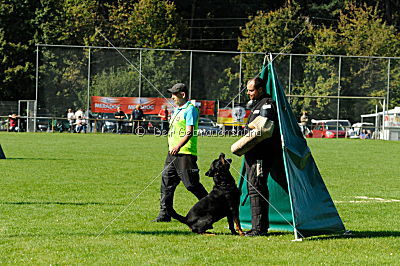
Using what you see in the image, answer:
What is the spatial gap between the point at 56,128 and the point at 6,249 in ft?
117

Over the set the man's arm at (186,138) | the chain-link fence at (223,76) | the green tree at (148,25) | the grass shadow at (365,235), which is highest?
the green tree at (148,25)

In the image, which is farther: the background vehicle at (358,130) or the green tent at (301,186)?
the background vehicle at (358,130)

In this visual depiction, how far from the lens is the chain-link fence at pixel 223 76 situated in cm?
4362

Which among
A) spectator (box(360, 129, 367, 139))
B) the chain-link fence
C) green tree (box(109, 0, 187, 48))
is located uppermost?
green tree (box(109, 0, 187, 48))

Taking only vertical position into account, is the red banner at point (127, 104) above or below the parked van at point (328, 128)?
above

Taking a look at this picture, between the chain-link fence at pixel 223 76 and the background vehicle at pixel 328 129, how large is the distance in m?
0.42

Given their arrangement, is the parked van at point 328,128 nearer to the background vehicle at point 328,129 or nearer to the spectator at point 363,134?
the background vehicle at point 328,129

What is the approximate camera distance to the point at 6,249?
7344 mm

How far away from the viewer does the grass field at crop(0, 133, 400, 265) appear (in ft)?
23.3

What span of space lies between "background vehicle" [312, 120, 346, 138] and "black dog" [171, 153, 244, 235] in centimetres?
3449

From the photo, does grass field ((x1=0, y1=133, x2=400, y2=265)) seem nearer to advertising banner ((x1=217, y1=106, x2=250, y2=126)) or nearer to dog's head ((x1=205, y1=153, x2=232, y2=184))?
dog's head ((x1=205, y1=153, x2=232, y2=184))

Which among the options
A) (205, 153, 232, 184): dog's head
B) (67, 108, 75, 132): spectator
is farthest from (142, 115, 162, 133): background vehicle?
(205, 153, 232, 184): dog's head

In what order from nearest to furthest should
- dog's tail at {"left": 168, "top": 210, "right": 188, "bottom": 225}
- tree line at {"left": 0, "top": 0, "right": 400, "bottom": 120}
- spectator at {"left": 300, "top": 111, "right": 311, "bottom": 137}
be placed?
dog's tail at {"left": 168, "top": 210, "right": 188, "bottom": 225}
spectator at {"left": 300, "top": 111, "right": 311, "bottom": 137}
tree line at {"left": 0, "top": 0, "right": 400, "bottom": 120}

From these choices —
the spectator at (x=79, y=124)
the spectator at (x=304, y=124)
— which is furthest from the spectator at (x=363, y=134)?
the spectator at (x=79, y=124)
